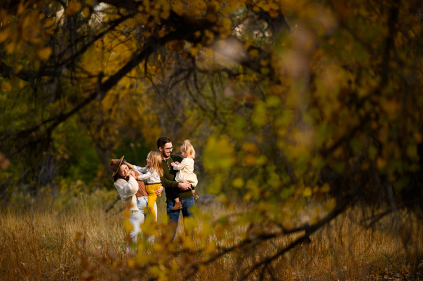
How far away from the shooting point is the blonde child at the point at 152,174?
494cm

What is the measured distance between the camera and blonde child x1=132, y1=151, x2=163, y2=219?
16.2ft

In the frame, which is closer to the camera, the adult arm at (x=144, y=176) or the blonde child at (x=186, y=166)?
the blonde child at (x=186, y=166)

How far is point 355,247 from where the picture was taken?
475cm

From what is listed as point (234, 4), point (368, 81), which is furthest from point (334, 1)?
point (234, 4)

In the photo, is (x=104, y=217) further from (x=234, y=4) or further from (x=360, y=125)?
(x=360, y=125)

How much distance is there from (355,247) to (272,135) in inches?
105

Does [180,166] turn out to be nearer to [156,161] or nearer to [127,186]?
[156,161]

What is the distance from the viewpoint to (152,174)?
16.4 ft

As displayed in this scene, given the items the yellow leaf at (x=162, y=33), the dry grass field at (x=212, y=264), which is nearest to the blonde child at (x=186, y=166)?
the dry grass field at (x=212, y=264)

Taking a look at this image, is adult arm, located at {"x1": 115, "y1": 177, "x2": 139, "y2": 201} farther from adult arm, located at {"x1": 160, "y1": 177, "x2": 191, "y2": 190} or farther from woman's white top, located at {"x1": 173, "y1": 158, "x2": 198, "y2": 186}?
woman's white top, located at {"x1": 173, "y1": 158, "x2": 198, "y2": 186}

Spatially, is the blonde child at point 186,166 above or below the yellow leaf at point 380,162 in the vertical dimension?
above

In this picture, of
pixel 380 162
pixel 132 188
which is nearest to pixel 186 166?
pixel 132 188

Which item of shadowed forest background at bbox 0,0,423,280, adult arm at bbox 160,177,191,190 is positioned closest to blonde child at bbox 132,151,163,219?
adult arm at bbox 160,177,191,190

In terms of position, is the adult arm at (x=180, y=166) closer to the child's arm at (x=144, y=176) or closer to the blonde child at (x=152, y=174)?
the blonde child at (x=152, y=174)
